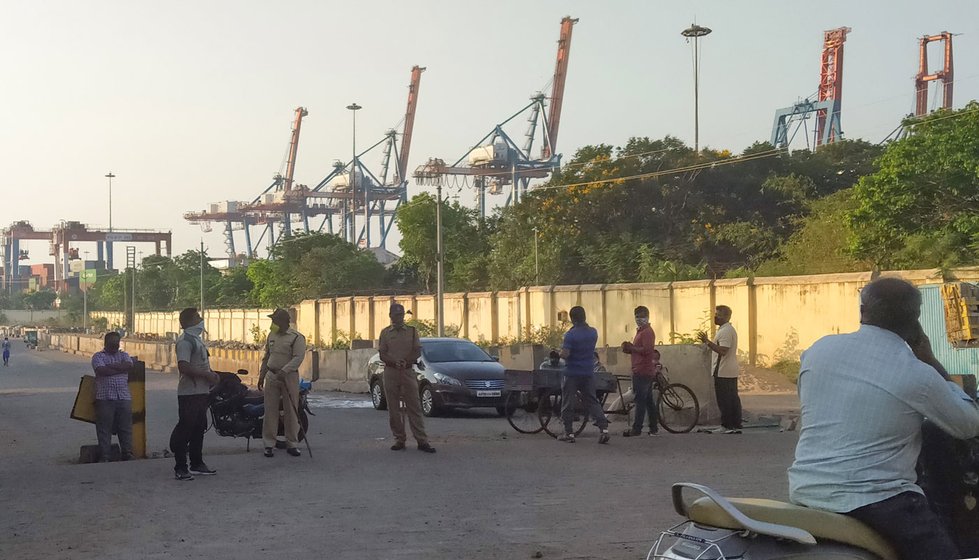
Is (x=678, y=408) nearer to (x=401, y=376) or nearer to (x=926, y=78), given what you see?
(x=401, y=376)

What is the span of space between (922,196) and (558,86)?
320ft

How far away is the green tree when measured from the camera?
3259cm

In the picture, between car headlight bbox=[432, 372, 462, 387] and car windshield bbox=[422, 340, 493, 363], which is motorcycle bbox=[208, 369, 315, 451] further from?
car windshield bbox=[422, 340, 493, 363]

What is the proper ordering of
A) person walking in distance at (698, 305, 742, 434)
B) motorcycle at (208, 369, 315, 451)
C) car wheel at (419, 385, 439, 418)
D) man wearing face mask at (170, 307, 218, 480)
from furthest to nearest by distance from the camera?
car wheel at (419, 385, 439, 418)
person walking in distance at (698, 305, 742, 434)
motorcycle at (208, 369, 315, 451)
man wearing face mask at (170, 307, 218, 480)

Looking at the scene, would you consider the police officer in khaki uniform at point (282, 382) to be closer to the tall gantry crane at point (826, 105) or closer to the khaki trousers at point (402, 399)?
the khaki trousers at point (402, 399)

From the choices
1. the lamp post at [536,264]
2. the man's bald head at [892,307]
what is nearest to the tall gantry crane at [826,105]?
the lamp post at [536,264]

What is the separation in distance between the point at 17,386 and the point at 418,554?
3886 cm

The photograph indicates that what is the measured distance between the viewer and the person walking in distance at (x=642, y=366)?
50.3ft

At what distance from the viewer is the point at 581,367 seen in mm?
14773

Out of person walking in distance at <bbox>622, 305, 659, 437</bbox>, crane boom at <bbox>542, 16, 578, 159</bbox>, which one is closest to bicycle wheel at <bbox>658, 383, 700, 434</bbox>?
person walking in distance at <bbox>622, 305, 659, 437</bbox>

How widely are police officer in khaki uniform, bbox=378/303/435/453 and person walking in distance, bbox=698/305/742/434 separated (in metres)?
3.92

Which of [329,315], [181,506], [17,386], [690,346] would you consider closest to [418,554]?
[181,506]

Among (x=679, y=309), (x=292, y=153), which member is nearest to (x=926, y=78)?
(x=679, y=309)

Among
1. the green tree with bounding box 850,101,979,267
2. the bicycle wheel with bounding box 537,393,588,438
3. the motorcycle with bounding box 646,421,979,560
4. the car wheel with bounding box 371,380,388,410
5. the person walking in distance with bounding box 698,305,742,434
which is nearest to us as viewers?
the motorcycle with bounding box 646,421,979,560
